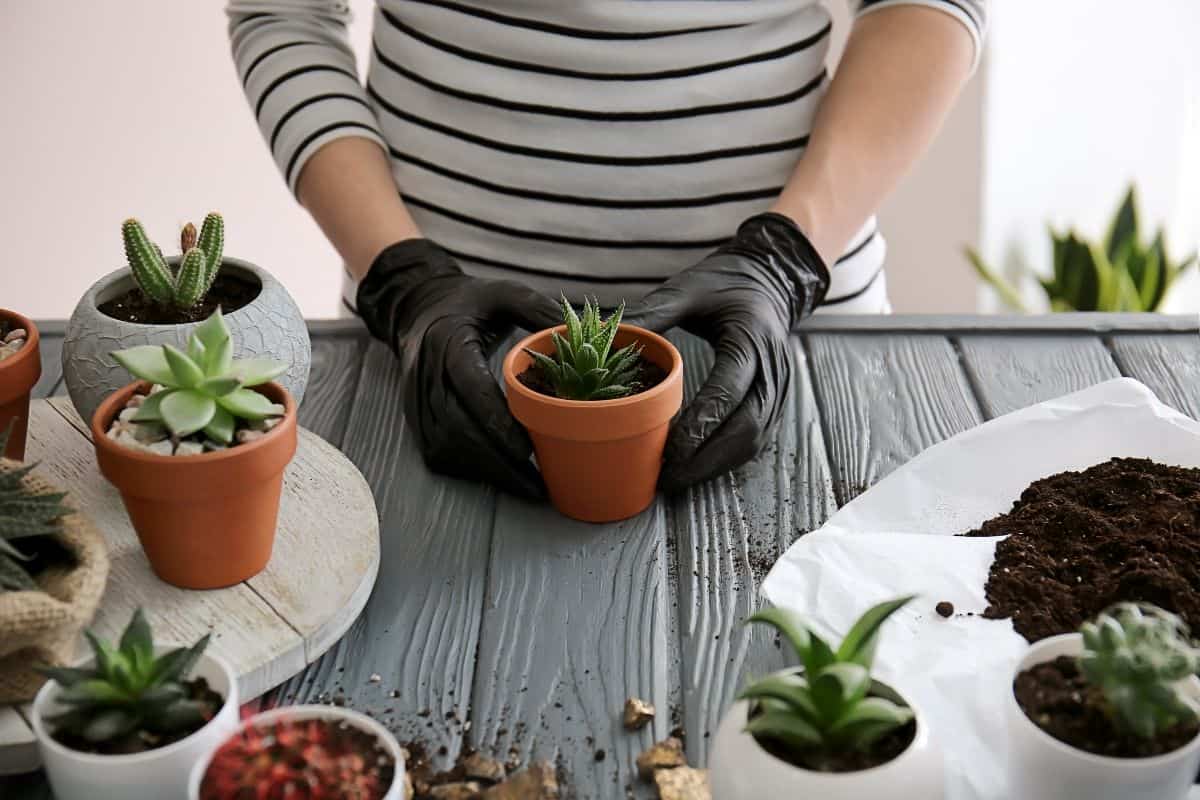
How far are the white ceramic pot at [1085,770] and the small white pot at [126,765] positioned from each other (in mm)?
440

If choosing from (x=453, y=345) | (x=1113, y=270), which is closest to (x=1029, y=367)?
(x=453, y=345)

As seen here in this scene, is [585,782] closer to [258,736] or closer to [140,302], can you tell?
[258,736]

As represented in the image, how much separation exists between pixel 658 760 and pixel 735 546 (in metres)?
0.26

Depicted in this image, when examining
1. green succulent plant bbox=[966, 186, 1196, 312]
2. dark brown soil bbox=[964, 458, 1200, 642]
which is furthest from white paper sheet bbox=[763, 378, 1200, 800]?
green succulent plant bbox=[966, 186, 1196, 312]

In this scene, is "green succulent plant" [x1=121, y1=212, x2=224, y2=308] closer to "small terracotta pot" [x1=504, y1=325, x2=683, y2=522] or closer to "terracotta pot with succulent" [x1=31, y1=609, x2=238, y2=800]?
"small terracotta pot" [x1=504, y1=325, x2=683, y2=522]

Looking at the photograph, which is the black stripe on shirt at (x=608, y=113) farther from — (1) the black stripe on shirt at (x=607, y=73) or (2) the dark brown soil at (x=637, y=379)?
(2) the dark brown soil at (x=637, y=379)

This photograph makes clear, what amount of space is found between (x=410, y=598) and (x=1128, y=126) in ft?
8.01

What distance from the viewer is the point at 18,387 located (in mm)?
1010

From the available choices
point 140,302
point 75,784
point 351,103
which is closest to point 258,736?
point 75,784

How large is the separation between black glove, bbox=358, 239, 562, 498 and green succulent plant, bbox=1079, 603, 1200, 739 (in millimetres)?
518

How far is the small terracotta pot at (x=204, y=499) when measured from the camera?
850 millimetres

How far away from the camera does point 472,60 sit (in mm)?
1351

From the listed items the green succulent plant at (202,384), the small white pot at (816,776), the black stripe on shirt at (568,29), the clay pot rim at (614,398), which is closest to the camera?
the small white pot at (816,776)

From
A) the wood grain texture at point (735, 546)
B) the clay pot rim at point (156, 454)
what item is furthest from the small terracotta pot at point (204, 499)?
the wood grain texture at point (735, 546)
